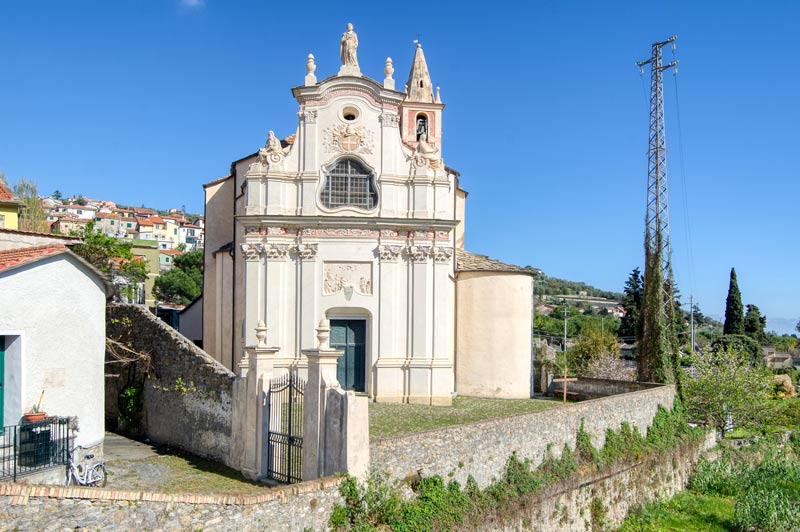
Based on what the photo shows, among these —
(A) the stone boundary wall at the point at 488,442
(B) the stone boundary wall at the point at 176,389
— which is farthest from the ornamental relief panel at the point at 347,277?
(A) the stone boundary wall at the point at 488,442

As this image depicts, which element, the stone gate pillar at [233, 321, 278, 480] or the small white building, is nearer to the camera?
the small white building

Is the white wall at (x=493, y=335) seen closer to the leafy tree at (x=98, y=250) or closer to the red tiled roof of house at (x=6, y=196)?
→ the leafy tree at (x=98, y=250)

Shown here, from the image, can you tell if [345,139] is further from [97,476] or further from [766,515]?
[766,515]

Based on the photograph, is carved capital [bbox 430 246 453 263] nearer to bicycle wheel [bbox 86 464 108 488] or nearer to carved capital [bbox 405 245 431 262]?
carved capital [bbox 405 245 431 262]

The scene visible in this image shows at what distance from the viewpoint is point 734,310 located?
231 feet

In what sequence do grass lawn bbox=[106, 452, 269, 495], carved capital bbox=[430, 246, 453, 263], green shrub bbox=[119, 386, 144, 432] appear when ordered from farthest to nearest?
carved capital bbox=[430, 246, 453, 263] → green shrub bbox=[119, 386, 144, 432] → grass lawn bbox=[106, 452, 269, 495]

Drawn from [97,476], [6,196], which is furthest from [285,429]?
[6,196]

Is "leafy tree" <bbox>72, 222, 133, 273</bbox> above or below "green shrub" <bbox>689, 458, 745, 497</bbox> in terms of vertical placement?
above

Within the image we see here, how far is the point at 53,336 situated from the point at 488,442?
975 cm

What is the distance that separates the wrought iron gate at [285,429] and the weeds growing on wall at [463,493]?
6.34ft

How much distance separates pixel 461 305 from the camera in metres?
28.5

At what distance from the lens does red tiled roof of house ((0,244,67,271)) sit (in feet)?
45.0

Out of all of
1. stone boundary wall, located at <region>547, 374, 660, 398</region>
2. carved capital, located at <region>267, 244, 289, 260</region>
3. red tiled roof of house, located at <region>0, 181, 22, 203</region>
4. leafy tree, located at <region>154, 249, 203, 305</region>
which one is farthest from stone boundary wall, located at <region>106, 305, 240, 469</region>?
leafy tree, located at <region>154, 249, 203, 305</region>

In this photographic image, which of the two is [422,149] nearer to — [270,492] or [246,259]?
[246,259]
